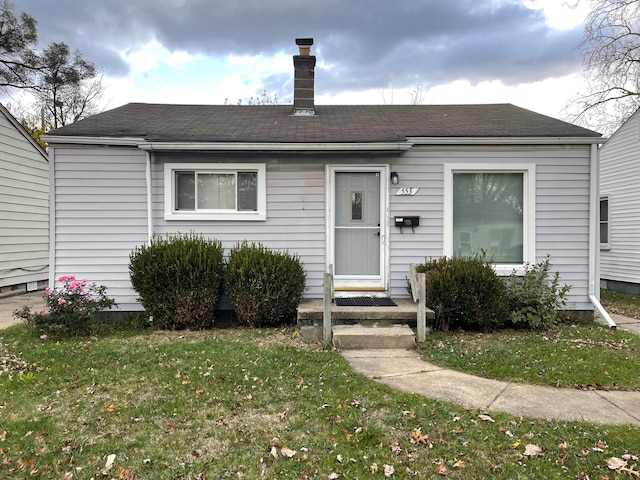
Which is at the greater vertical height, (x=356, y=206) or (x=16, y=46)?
(x=16, y=46)

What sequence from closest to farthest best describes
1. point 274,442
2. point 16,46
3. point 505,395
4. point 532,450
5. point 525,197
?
point 532,450, point 274,442, point 505,395, point 525,197, point 16,46

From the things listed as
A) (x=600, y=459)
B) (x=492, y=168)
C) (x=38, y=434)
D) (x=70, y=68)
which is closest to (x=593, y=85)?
(x=492, y=168)

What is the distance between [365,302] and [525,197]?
10.4 feet

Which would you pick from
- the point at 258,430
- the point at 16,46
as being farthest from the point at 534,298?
the point at 16,46

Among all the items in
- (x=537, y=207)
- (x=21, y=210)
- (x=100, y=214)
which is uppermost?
(x=21, y=210)

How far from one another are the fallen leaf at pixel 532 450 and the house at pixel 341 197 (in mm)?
4000

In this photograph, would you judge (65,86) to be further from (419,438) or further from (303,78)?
(419,438)

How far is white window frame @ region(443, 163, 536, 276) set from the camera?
6703 millimetres

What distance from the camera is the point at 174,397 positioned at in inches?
142

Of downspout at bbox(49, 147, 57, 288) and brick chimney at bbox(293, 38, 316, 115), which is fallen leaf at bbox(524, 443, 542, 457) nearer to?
downspout at bbox(49, 147, 57, 288)

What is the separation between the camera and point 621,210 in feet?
34.5

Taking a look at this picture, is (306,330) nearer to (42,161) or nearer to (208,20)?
(42,161)

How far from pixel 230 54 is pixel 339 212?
8.99 m

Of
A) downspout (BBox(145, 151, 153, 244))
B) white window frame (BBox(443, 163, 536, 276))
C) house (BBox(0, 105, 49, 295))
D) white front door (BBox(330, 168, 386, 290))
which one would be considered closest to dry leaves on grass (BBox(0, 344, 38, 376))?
downspout (BBox(145, 151, 153, 244))
